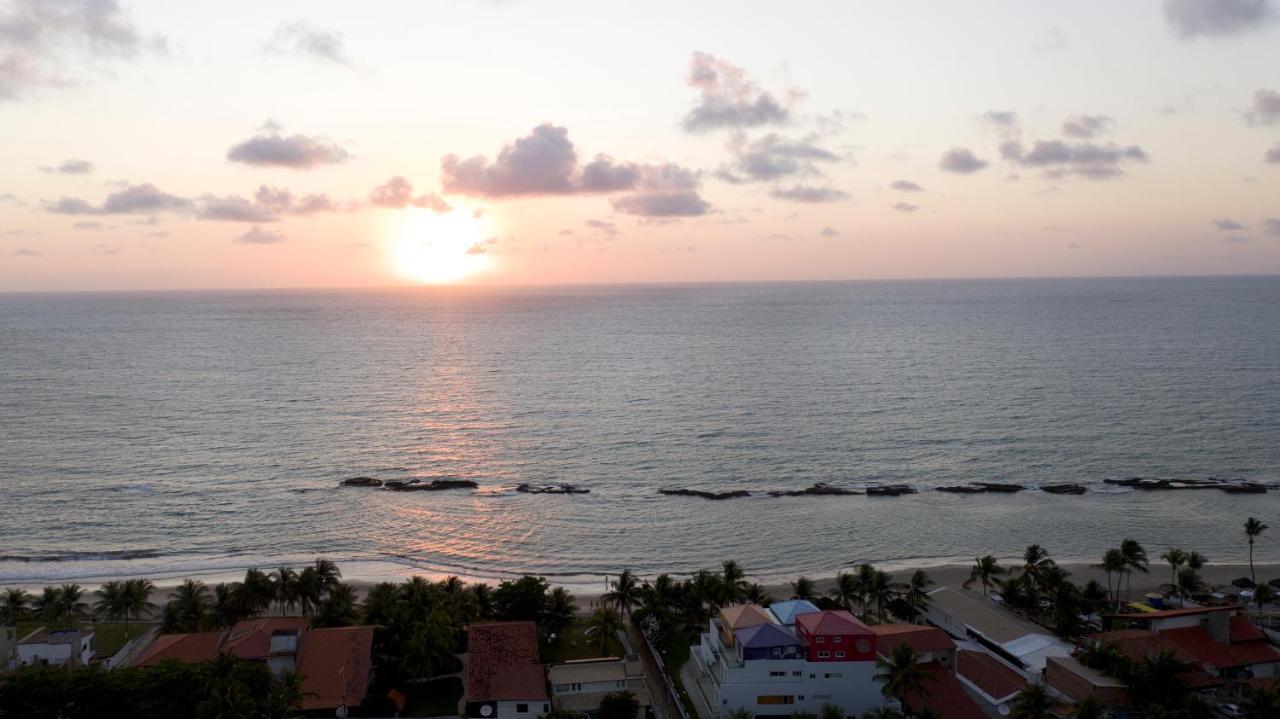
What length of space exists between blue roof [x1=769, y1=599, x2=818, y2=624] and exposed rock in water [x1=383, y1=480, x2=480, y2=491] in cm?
4633

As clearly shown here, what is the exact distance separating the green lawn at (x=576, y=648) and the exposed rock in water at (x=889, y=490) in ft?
132

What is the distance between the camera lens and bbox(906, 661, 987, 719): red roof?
39844 millimetres

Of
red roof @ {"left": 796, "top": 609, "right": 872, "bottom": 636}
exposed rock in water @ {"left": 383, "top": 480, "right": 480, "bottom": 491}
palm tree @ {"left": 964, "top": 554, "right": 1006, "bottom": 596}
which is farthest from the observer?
exposed rock in water @ {"left": 383, "top": 480, "right": 480, "bottom": 491}

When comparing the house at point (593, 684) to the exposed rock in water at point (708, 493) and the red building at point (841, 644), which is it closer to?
the red building at point (841, 644)

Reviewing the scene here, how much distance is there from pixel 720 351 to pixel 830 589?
450ft

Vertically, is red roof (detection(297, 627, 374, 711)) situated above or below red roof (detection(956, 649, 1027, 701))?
above

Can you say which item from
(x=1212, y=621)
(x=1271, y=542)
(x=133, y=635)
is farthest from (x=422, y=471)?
(x=1271, y=542)

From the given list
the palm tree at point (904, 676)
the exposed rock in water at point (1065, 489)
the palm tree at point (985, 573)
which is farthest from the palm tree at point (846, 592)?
the exposed rock in water at point (1065, 489)

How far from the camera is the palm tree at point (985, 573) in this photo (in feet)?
186

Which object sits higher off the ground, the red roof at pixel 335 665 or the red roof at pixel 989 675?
the red roof at pixel 335 665

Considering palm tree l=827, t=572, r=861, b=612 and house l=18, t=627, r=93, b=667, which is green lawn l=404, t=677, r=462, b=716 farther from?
palm tree l=827, t=572, r=861, b=612

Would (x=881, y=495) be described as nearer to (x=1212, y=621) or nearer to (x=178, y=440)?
(x=1212, y=621)

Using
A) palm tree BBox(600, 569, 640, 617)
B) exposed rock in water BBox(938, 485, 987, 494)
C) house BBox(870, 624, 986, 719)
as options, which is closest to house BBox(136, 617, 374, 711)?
palm tree BBox(600, 569, 640, 617)

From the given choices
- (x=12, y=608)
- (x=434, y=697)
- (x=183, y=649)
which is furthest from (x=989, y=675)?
(x=12, y=608)
